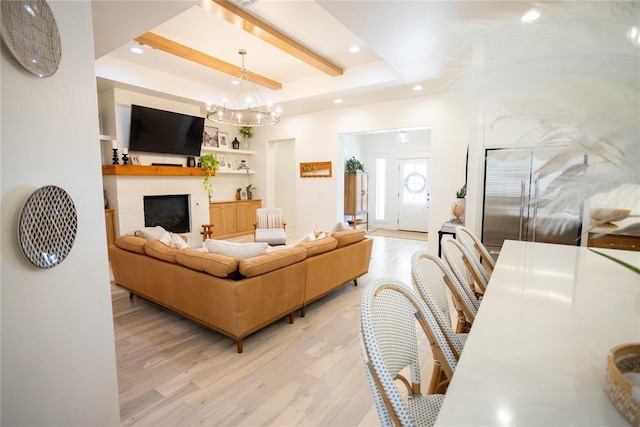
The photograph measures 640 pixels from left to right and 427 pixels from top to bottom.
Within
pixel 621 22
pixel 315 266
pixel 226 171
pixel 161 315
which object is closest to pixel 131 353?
pixel 161 315

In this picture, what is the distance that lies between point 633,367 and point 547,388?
0.64ft

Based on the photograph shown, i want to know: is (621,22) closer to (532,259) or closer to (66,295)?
(532,259)

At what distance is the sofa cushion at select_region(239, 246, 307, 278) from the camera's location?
2516 mm

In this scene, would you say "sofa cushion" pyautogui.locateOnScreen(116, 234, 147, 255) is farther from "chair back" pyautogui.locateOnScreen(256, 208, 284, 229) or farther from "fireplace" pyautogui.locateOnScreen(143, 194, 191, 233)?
"fireplace" pyautogui.locateOnScreen(143, 194, 191, 233)

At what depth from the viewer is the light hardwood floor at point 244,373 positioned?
1.89m

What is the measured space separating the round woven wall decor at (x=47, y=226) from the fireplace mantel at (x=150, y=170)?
4695 millimetres

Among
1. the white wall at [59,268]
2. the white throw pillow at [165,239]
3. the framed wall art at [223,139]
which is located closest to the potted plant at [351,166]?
the framed wall art at [223,139]

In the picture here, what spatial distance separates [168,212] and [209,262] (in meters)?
4.54

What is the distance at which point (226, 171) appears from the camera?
7.76 m

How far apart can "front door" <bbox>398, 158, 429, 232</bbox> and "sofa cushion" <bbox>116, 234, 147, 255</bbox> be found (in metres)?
6.83

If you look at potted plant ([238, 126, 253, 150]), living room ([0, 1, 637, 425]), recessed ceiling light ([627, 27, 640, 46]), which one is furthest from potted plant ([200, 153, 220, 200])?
recessed ceiling light ([627, 27, 640, 46])

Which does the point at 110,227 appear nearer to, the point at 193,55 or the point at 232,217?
the point at 232,217

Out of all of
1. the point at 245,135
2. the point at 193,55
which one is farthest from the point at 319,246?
the point at 245,135

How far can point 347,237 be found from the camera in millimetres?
3680
